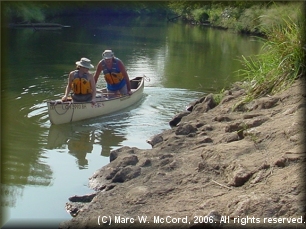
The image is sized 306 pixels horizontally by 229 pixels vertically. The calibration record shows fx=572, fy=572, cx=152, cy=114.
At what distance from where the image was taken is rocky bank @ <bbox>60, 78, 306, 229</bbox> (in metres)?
4.76

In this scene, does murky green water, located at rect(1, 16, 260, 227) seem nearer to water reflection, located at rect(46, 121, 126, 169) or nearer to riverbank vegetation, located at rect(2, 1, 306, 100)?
water reflection, located at rect(46, 121, 126, 169)

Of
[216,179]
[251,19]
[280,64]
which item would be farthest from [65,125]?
[251,19]

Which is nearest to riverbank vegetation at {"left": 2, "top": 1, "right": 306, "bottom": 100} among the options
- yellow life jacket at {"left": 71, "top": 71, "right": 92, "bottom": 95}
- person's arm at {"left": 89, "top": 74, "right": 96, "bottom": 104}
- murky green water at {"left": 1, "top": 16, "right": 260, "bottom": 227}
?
murky green water at {"left": 1, "top": 16, "right": 260, "bottom": 227}

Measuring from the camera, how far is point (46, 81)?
15.9m

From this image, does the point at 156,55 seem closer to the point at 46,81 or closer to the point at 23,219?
the point at 46,81

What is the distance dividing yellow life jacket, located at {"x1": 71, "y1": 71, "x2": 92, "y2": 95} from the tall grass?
3.07 meters

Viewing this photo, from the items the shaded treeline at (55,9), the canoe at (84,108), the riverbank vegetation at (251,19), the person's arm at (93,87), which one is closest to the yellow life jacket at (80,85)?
the person's arm at (93,87)

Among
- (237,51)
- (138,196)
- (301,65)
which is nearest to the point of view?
(138,196)

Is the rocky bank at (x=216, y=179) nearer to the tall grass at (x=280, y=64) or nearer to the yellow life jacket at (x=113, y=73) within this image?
the tall grass at (x=280, y=64)

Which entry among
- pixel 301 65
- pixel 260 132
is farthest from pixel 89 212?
pixel 301 65

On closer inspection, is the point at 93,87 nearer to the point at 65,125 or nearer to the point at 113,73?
the point at 65,125

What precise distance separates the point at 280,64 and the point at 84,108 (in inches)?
156

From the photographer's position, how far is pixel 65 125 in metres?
10.8

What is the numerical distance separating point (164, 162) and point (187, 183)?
0.89m
